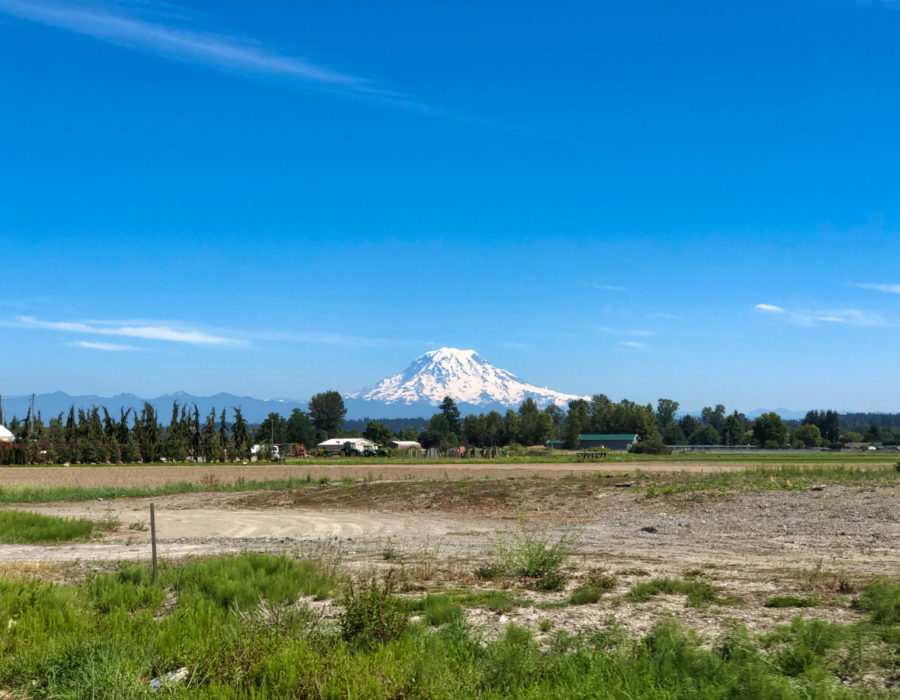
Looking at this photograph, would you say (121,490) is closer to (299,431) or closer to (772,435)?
(299,431)

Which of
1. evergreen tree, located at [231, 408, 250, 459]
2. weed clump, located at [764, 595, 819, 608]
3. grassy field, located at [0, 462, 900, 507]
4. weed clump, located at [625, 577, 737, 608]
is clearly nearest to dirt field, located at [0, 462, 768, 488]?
grassy field, located at [0, 462, 900, 507]

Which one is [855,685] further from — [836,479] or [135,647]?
[836,479]

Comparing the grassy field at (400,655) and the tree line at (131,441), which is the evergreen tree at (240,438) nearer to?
the tree line at (131,441)

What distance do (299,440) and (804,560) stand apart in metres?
183

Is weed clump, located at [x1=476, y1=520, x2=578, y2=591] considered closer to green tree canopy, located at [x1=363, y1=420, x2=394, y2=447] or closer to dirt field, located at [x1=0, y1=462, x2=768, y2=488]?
dirt field, located at [x1=0, y1=462, x2=768, y2=488]

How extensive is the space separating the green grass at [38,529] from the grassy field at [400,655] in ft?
41.7

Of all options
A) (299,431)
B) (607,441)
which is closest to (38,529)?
(607,441)

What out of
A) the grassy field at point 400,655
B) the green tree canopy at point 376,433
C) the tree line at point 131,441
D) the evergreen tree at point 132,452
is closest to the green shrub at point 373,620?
the grassy field at point 400,655

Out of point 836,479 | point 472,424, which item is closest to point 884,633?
point 836,479

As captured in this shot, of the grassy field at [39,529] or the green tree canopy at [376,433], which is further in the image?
the green tree canopy at [376,433]

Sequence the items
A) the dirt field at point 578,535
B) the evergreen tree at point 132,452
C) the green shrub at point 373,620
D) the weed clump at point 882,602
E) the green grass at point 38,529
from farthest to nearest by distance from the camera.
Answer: the evergreen tree at point 132,452 → the green grass at point 38,529 → the dirt field at point 578,535 → the weed clump at point 882,602 → the green shrub at point 373,620

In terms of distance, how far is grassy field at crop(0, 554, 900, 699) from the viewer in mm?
7680

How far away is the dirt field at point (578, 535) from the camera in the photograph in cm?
1225

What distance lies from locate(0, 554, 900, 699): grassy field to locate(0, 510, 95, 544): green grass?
1271 cm
